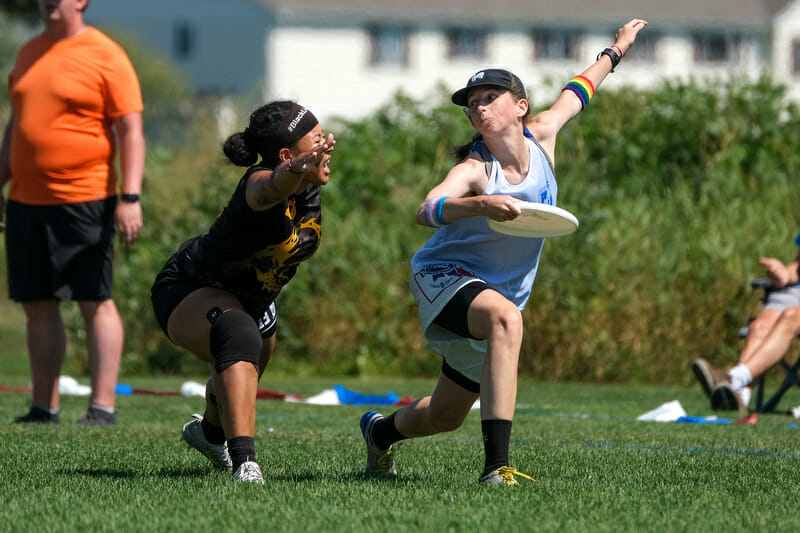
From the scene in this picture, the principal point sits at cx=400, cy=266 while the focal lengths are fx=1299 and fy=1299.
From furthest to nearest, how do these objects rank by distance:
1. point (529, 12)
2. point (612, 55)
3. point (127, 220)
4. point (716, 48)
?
point (716, 48) < point (529, 12) < point (127, 220) < point (612, 55)

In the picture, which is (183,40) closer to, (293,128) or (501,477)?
(293,128)

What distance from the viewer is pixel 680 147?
53.1ft

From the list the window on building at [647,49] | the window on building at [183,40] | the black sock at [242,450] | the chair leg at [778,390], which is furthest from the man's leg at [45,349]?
the window on building at [183,40]

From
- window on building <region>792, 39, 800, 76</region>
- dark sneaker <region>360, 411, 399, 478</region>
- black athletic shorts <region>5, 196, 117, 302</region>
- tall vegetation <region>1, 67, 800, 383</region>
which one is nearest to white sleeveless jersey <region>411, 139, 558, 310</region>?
dark sneaker <region>360, 411, 399, 478</region>

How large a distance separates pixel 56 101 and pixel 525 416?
3478 millimetres

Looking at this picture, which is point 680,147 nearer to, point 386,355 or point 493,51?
point 386,355

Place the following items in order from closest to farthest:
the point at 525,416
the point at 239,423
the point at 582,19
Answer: the point at 239,423 → the point at 525,416 → the point at 582,19

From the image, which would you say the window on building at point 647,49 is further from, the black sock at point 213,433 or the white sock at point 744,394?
the black sock at point 213,433

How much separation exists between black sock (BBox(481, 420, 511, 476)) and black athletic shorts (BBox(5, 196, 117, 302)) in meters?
3.16

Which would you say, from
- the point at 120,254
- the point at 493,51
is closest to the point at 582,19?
the point at 493,51

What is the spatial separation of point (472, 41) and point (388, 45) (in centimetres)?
313

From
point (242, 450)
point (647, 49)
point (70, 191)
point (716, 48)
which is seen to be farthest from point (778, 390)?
point (716, 48)

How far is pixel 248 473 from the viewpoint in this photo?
466 centimetres

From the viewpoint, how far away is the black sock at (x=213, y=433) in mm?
5262
